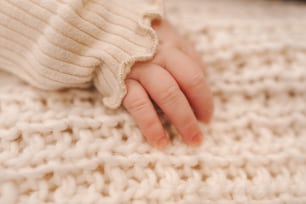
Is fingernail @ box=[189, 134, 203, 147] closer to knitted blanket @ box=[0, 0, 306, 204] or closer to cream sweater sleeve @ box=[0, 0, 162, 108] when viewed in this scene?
knitted blanket @ box=[0, 0, 306, 204]

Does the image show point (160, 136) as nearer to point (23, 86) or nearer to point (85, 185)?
point (85, 185)

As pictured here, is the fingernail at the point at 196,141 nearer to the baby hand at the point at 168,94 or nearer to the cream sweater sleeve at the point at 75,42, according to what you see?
the baby hand at the point at 168,94

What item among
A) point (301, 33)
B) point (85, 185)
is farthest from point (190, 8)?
point (85, 185)

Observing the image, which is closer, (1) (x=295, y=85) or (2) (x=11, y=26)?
(2) (x=11, y=26)

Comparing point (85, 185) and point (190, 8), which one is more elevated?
point (190, 8)

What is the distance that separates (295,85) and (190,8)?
303 mm

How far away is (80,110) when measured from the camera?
0.63 m

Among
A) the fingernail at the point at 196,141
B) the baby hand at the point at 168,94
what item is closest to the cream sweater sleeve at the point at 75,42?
the baby hand at the point at 168,94

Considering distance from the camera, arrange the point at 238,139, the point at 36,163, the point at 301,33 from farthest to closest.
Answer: the point at 301,33 → the point at 238,139 → the point at 36,163

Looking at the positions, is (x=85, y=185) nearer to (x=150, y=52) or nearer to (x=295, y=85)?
(x=150, y=52)

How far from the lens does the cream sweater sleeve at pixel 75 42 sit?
1.93ft

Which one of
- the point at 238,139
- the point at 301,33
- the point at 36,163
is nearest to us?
the point at 36,163

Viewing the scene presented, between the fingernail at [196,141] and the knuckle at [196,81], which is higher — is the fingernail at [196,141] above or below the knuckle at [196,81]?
below

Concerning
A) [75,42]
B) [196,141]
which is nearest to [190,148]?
[196,141]
